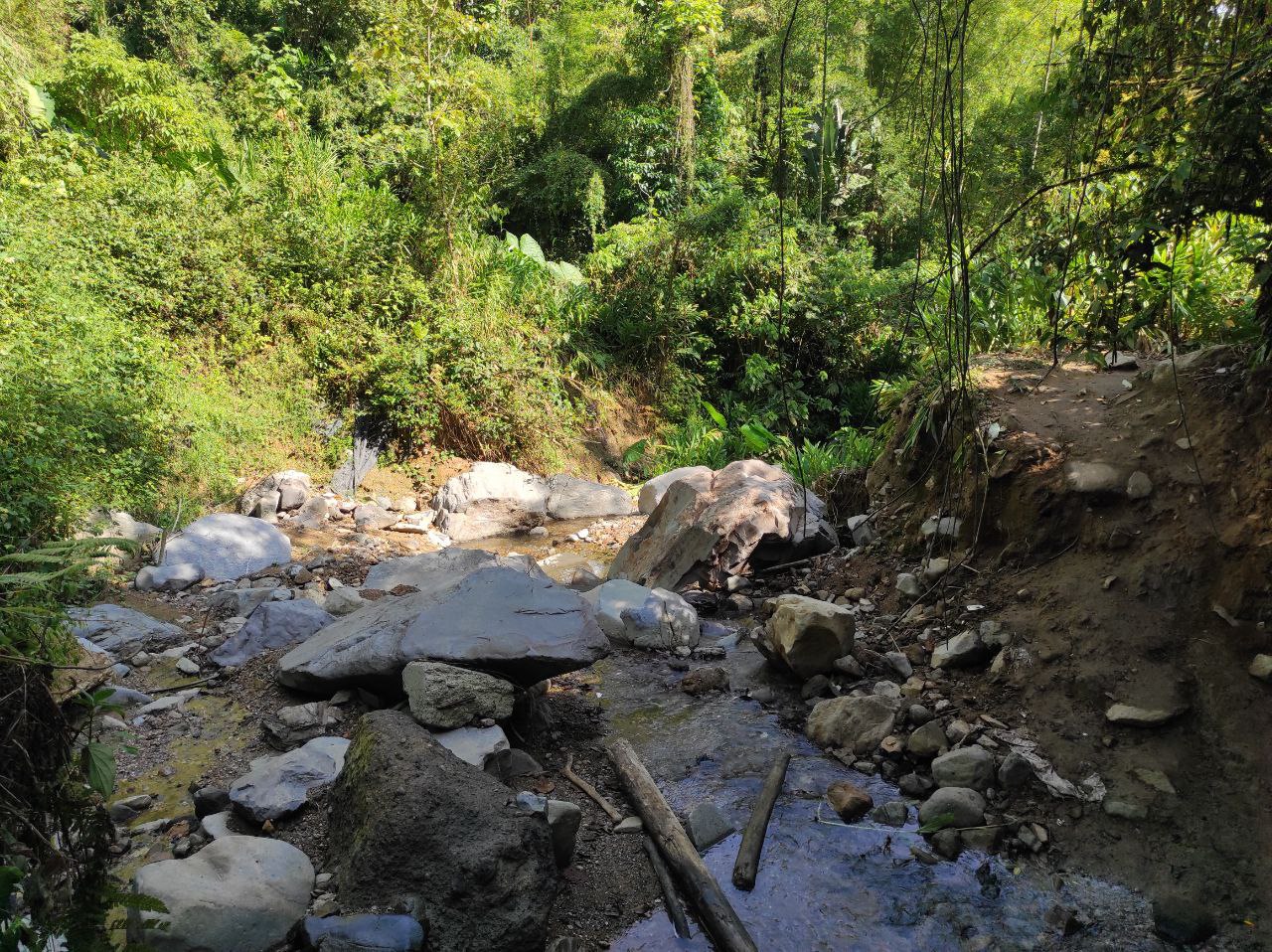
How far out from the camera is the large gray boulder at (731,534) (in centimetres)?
619

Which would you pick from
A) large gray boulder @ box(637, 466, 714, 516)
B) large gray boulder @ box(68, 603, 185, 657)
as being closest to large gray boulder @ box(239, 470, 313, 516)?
large gray boulder @ box(68, 603, 185, 657)

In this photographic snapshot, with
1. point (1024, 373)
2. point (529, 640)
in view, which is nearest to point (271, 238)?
point (529, 640)

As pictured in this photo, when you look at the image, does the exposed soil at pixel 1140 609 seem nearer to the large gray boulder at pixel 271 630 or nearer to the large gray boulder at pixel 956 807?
the large gray boulder at pixel 956 807

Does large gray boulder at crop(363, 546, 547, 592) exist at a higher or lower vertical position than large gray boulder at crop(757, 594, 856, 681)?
lower

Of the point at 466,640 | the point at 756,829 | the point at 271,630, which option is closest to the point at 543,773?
the point at 466,640

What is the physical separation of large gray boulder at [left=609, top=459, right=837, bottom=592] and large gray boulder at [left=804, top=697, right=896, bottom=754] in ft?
6.47

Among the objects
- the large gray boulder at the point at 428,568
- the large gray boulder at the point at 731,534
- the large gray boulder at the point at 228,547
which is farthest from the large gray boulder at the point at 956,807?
the large gray boulder at the point at 228,547

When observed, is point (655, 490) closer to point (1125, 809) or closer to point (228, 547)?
point (228, 547)

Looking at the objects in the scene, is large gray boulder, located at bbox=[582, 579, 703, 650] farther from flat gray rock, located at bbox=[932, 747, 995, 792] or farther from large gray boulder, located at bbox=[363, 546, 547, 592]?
flat gray rock, located at bbox=[932, 747, 995, 792]

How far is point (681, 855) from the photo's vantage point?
310cm

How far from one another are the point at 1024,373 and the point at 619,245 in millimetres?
7374

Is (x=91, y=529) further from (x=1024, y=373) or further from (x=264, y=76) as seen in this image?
(x=264, y=76)

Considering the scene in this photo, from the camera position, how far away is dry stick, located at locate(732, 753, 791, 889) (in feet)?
10.2

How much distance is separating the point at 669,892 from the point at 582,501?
632cm
